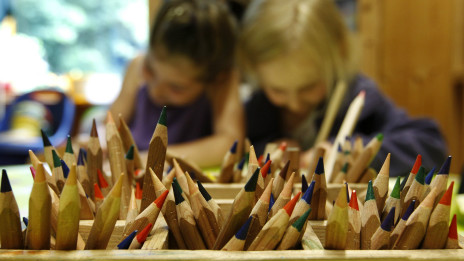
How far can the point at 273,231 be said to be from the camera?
22cm

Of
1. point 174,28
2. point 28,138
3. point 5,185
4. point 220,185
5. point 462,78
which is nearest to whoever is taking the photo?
point 5,185

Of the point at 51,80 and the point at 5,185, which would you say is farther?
the point at 51,80

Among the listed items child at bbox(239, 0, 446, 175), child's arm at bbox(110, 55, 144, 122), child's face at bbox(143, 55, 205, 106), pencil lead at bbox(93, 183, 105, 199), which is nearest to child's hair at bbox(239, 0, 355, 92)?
child at bbox(239, 0, 446, 175)

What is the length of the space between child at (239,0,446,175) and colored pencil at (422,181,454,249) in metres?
0.65

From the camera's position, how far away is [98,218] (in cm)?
22

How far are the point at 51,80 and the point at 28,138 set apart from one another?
121 centimetres

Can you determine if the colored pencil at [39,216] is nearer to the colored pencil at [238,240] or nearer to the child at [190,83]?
the colored pencil at [238,240]

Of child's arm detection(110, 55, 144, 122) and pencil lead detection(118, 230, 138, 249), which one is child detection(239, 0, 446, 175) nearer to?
child's arm detection(110, 55, 144, 122)

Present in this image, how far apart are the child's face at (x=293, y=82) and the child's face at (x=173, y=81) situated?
0.54 feet

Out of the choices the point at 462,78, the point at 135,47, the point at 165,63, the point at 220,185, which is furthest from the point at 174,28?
the point at 135,47

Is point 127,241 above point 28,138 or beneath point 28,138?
above

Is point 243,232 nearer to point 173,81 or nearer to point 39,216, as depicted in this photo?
point 39,216

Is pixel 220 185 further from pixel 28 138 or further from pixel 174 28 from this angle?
pixel 28 138

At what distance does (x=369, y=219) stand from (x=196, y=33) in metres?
0.82
